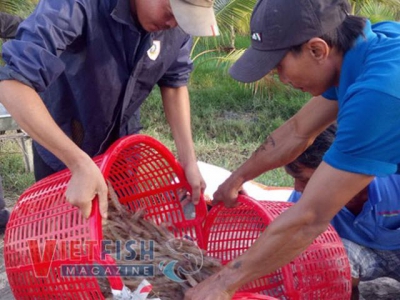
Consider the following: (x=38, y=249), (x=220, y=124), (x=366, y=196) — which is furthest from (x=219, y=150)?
(x=38, y=249)

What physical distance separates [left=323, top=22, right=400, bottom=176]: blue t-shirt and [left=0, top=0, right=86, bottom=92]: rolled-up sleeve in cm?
104

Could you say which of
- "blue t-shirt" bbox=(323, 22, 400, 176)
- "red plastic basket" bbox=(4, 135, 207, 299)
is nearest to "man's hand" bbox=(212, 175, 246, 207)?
"red plastic basket" bbox=(4, 135, 207, 299)

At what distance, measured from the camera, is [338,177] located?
6.49ft

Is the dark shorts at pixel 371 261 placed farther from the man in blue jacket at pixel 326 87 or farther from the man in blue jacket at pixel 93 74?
the man in blue jacket at pixel 326 87

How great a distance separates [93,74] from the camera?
262 centimetres

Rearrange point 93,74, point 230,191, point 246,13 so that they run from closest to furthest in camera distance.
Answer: point 93,74 → point 230,191 → point 246,13

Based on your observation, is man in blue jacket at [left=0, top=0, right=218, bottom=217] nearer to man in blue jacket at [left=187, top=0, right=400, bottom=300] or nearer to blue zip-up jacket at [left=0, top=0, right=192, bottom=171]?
blue zip-up jacket at [left=0, top=0, right=192, bottom=171]

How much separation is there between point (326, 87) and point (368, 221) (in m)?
1.16

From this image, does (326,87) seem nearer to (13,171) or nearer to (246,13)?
(13,171)

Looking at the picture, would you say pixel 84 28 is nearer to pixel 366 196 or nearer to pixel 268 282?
pixel 268 282

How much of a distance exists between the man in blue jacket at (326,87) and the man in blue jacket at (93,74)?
18.4 inches

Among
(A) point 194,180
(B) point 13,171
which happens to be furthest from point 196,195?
(B) point 13,171

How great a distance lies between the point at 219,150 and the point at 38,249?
442 cm

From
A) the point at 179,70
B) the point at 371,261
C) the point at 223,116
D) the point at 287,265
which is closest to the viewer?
the point at 287,265
